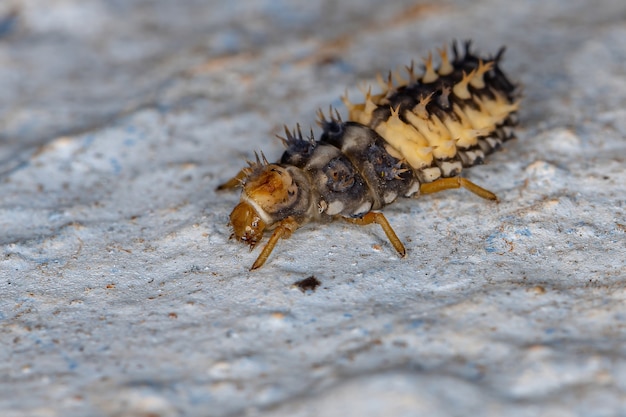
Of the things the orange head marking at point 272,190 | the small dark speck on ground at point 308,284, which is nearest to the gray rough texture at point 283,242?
the small dark speck on ground at point 308,284

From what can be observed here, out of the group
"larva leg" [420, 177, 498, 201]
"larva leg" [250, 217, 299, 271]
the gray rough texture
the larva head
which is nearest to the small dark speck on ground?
the gray rough texture

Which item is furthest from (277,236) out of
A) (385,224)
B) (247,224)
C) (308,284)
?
(385,224)

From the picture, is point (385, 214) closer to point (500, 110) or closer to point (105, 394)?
point (500, 110)

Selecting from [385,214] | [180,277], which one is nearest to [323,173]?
[385,214]

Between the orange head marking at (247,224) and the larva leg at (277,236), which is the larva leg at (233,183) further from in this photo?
the larva leg at (277,236)

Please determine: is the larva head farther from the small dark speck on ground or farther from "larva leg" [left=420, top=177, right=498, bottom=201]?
"larva leg" [left=420, top=177, right=498, bottom=201]

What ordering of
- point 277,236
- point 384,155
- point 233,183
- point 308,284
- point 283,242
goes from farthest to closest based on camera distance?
point 233,183 < point 384,155 < point 283,242 < point 277,236 < point 308,284

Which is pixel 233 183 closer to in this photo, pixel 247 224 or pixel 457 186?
pixel 247 224
